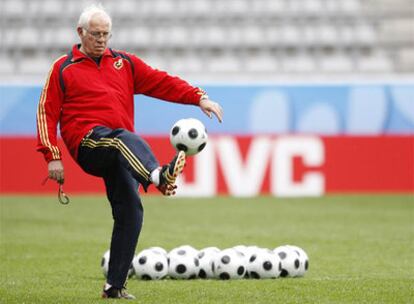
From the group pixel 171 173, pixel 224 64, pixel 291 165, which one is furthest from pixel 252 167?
pixel 171 173

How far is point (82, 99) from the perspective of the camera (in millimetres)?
6898

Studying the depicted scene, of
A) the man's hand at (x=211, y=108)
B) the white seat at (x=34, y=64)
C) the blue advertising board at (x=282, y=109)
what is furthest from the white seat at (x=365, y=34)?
the man's hand at (x=211, y=108)

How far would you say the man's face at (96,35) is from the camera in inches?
267

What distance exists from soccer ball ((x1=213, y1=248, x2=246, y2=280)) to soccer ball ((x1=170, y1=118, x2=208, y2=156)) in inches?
85.7

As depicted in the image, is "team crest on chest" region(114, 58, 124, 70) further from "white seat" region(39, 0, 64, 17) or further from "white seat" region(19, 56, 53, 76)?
"white seat" region(39, 0, 64, 17)

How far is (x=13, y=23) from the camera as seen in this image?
22047 mm

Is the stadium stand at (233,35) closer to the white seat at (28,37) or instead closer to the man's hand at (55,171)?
the white seat at (28,37)

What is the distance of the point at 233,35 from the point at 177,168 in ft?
51.7

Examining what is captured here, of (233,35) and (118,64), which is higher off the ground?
(233,35)

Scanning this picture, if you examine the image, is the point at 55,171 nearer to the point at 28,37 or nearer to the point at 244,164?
the point at 244,164

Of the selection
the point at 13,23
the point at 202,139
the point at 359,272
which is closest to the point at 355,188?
the point at 13,23

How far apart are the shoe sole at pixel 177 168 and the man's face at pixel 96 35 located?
41.6 inches

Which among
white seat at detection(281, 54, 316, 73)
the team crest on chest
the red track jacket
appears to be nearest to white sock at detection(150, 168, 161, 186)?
the red track jacket

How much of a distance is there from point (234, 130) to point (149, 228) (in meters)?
6.01
